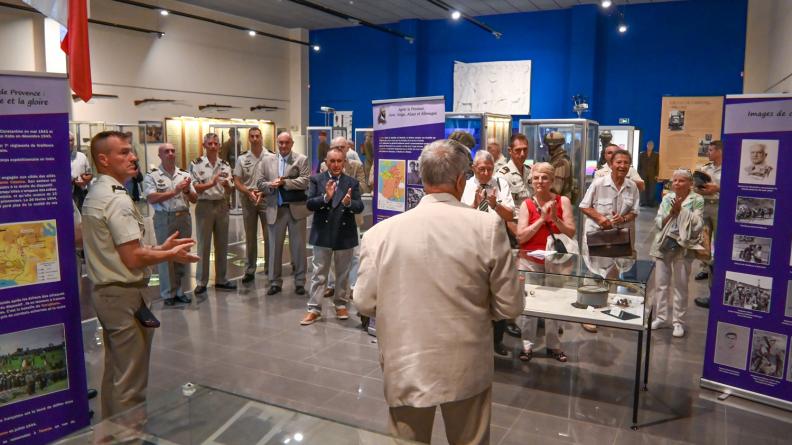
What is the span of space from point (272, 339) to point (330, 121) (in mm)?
13636

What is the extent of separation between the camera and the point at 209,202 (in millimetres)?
6680

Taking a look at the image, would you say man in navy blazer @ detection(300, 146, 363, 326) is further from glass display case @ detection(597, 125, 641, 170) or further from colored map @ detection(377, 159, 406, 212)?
glass display case @ detection(597, 125, 641, 170)

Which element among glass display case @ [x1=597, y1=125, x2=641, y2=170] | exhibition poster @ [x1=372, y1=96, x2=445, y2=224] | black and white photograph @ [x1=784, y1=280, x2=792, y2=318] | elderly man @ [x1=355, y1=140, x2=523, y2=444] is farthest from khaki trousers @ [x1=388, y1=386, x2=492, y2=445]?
glass display case @ [x1=597, y1=125, x2=641, y2=170]

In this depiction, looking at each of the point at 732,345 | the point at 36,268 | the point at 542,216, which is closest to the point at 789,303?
the point at 732,345

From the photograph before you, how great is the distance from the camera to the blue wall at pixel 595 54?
13.9 m

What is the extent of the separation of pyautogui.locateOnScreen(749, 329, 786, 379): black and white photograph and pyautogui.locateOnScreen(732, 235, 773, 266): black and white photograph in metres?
0.48

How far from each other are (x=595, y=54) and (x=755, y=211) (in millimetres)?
11694

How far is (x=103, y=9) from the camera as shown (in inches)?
502

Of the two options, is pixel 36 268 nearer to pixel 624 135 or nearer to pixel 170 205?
pixel 170 205

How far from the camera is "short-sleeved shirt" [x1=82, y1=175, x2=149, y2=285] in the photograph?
10.0 ft

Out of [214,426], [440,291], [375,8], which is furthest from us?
[375,8]

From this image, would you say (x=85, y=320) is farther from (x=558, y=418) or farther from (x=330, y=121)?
(x=330, y=121)

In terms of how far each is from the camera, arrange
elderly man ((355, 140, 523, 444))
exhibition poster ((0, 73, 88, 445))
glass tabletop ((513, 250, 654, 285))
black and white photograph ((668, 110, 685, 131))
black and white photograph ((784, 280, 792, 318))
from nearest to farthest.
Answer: elderly man ((355, 140, 523, 444)), exhibition poster ((0, 73, 88, 445)), glass tabletop ((513, 250, 654, 285)), black and white photograph ((784, 280, 792, 318)), black and white photograph ((668, 110, 685, 131))

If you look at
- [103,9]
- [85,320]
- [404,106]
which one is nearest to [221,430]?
[404,106]
